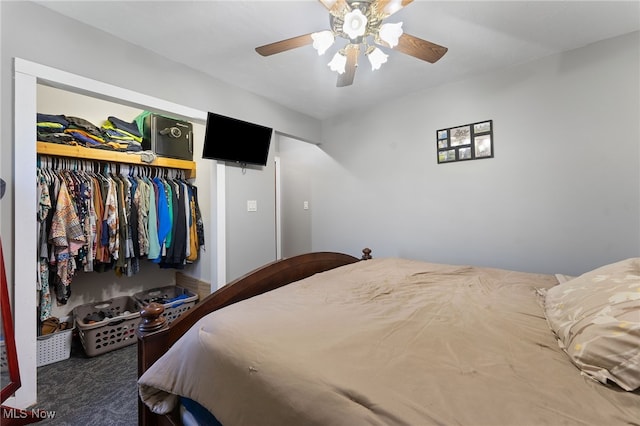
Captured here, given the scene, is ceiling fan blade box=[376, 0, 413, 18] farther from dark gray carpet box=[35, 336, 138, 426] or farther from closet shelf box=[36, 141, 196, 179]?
dark gray carpet box=[35, 336, 138, 426]

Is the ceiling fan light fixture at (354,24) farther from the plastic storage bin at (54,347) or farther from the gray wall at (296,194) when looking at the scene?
the plastic storage bin at (54,347)

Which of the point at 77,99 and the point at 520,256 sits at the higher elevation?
the point at 77,99

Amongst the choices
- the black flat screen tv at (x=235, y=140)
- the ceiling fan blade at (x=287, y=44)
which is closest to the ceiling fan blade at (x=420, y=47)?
the ceiling fan blade at (x=287, y=44)

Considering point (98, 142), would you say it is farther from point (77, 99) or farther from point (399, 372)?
point (399, 372)

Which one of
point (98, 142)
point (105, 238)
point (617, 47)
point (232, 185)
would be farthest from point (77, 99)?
point (617, 47)

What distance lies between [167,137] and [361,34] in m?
2.21

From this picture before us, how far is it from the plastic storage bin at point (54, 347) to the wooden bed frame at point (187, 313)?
5.24 feet

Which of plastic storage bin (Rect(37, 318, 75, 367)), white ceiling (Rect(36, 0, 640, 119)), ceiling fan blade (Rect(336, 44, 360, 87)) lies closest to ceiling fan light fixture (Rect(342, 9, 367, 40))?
ceiling fan blade (Rect(336, 44, 360, 87))

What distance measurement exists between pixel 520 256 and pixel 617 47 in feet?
5.29

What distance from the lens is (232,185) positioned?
8.48 ft

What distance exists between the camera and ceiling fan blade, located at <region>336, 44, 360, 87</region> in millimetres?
1554

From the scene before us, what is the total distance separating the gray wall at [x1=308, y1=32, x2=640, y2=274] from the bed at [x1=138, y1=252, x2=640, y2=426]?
3.48 ft

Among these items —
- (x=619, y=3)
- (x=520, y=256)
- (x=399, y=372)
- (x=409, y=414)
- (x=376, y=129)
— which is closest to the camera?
(x=409, y=414)

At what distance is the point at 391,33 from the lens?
1.36m
